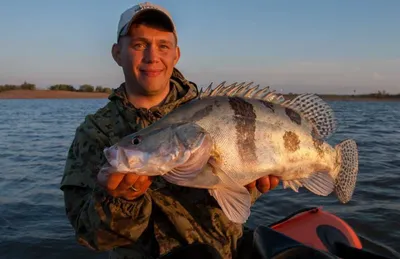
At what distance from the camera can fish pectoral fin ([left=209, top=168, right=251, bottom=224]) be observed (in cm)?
296

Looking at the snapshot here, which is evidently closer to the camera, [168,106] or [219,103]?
[219,103]

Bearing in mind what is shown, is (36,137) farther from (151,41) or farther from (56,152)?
(151,41)

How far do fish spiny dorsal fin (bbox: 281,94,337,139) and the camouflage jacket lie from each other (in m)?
0.88

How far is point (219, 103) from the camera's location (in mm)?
3004

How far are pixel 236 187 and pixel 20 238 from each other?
15.7 ft

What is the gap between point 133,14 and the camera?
139 inches

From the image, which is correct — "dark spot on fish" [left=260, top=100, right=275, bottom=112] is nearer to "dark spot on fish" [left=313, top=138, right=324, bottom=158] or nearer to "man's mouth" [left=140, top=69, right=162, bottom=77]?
"dark spot on fish" [left=313, top=138, right=324, bottom=158]

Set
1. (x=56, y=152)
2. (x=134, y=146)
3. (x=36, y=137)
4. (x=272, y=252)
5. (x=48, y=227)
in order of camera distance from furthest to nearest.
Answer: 1. (x=36, y=137)
2. (x=56, y=152)
3. (x=48, y=227)
4. (x=272, y=252)
5. (x=134, y=146)

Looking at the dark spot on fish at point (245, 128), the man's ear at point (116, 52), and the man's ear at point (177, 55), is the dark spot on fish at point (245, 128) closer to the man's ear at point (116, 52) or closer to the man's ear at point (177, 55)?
the man's ear at point (177, 55)

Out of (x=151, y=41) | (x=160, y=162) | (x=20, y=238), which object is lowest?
(x=20, y=238)

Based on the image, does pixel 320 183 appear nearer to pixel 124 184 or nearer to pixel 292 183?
pixel 292 183

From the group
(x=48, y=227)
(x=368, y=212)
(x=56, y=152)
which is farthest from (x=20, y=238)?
(x=56, y=152)

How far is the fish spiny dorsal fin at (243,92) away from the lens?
3.17 m

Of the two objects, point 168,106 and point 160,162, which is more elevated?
point 168,106
